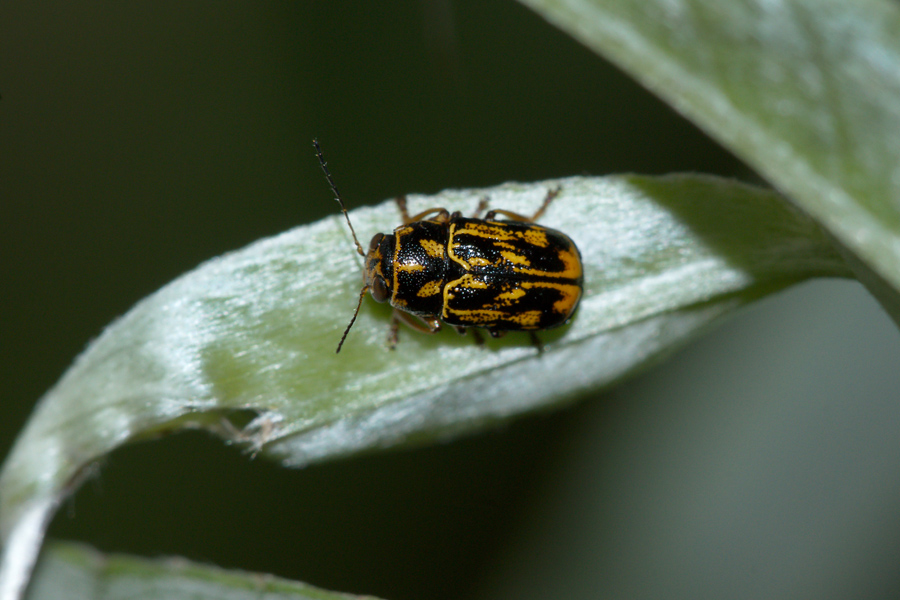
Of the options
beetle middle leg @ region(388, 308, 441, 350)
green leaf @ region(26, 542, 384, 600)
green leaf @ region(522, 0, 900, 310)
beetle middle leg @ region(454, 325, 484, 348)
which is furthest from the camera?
beetle middle leg @ region(454, 325, 484, 348)

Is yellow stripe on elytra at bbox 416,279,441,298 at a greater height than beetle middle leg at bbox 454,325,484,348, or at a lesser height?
lesser

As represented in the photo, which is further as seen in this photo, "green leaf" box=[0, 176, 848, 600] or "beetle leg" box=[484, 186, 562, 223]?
"beetle leg" box=[484, 186, 562, 223]

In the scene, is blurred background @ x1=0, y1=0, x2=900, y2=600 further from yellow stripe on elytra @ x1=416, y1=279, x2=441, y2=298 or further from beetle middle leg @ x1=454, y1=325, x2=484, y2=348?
beetle middle leg @ x1=454, y1=325, x2=484, y2=348

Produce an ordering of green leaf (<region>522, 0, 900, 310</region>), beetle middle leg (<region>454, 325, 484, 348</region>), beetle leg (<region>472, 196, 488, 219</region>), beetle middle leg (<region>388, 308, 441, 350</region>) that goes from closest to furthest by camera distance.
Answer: green leaf (<region>522, 0, 900, 310</region>)
beetle leg (<region>472, 196, 488, 219</region>)
beetle middle leg (<region>388, 308, 441, 350</region>)
beetle middle leg (<region>454, 325, 484, 348</region>)

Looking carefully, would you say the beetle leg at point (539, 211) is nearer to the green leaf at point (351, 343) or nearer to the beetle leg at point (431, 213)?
the green leaf at point (351, 343)

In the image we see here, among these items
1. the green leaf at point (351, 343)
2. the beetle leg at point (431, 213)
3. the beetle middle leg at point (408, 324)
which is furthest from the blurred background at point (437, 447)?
the green leaf at point (351, 343)

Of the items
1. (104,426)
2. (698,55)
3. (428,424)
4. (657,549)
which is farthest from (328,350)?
(657,549)

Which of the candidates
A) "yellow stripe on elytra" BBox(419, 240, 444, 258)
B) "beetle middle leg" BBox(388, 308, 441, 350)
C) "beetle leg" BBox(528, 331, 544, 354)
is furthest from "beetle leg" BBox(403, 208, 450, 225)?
"beetle leg" BBox(528, 331, 544, 354)
